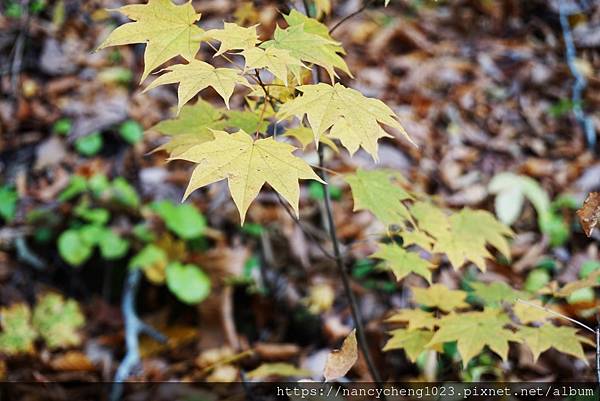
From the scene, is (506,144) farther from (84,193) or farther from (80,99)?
(80,99)

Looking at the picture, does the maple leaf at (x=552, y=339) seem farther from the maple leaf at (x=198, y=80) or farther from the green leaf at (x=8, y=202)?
the green leaf at (x=8, y=202)

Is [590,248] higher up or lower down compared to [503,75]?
lower down

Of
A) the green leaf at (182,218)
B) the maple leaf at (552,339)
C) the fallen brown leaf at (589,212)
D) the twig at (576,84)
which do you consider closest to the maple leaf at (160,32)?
the fallen brown leaf at (589,212)

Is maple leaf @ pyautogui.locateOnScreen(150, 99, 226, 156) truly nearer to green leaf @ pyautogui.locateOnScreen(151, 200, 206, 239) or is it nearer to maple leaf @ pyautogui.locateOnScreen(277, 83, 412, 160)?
maple leaf @ pyautogui.locateOnScreen(277, 83, 412, 160)

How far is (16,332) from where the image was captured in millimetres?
2324

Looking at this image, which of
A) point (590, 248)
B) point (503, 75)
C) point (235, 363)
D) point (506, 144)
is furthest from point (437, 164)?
point (235, 363)

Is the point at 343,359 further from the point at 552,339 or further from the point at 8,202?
the point at 8,202

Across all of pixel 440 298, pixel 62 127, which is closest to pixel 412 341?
pixel 440 298

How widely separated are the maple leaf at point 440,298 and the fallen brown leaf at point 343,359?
48 centimetres

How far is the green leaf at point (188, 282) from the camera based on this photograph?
231 cm

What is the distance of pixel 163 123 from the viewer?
4.26 ft

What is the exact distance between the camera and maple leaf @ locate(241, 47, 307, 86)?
941 mm

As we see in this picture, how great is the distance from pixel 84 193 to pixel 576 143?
292cm

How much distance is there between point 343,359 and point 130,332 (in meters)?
1.61
